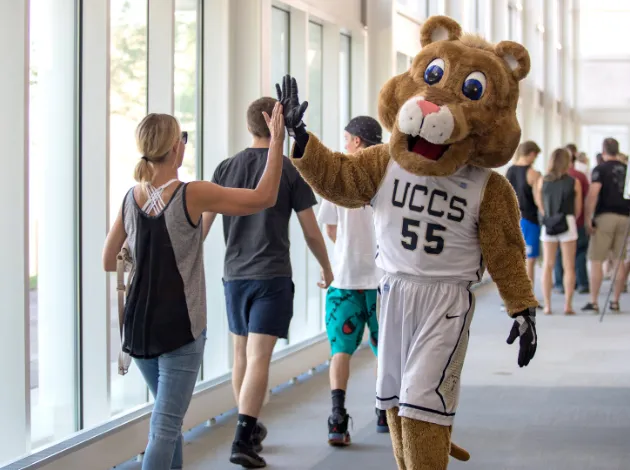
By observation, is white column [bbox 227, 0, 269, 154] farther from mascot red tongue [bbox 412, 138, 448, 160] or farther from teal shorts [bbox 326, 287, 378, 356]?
mascot red tongue [bbox 412, 138, 448, 160]

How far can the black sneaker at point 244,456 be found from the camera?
15.6ft

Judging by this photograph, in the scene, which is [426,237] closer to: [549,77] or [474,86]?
[474,86]

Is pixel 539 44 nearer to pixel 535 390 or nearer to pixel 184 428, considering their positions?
pixel 535 390

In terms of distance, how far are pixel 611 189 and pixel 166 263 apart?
821 cm

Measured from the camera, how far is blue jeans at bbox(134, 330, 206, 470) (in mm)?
3512

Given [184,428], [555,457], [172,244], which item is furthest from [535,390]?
[172,244]

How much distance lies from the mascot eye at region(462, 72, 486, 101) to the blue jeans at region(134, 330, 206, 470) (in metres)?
1.32

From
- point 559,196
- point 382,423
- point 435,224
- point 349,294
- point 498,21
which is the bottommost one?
point 382,423

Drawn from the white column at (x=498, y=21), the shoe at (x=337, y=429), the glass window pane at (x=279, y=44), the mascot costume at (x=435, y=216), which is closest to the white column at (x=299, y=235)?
the glass window pane at (x=279, y=44)

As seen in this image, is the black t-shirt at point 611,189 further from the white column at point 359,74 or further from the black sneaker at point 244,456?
the black sneaker at point 244,456

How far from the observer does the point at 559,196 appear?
10.3 metres

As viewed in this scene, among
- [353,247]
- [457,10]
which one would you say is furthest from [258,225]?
[457,10]

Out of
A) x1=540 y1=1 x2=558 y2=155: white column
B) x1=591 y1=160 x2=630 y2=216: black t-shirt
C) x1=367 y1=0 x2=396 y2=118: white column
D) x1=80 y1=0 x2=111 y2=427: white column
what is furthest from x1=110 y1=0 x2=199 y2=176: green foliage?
x1=540 y1=1 x2=558 y2=155: white column

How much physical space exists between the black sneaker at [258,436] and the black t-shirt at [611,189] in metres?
6.74
